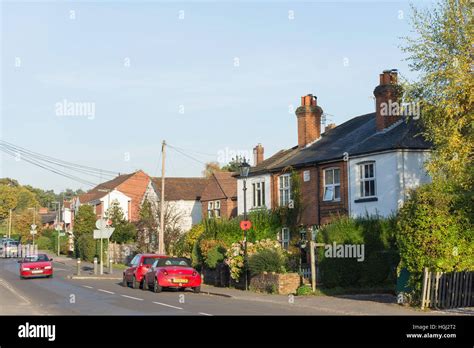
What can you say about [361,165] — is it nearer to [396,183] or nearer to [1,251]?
[396,183]

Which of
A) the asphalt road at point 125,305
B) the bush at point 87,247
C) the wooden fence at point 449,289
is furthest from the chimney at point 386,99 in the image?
the bush at point 87,247

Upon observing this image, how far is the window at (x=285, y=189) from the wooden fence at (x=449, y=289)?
802 inches

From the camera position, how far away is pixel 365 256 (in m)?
27.6

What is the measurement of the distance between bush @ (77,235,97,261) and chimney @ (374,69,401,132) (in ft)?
106

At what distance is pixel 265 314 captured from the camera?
1825 cm

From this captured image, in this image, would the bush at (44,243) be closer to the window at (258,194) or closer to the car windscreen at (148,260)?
the window at (258,194)

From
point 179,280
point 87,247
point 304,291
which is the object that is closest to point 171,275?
point 179,280

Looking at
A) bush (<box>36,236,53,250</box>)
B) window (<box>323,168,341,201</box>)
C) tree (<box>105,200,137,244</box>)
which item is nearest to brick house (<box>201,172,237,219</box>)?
tree (<box>105,200,137,244</box>)

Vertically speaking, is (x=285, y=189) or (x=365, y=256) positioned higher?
(x=285, y=189)

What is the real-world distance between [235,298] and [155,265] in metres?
4.36

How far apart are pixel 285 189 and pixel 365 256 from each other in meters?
13.3

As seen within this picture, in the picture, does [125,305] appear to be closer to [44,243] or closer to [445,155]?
[445,155]

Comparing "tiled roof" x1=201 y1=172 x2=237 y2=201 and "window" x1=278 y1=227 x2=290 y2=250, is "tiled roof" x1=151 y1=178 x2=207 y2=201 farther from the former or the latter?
"window" x1=278 y1=227 x2=290 y2=250
